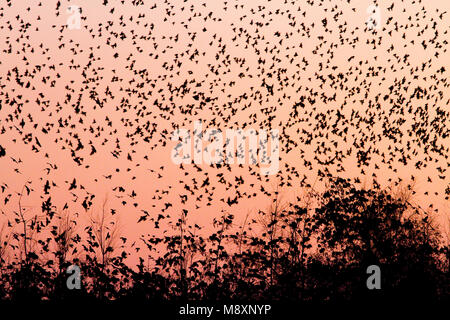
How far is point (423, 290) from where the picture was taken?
1358 inches

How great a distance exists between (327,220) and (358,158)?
12241 mm

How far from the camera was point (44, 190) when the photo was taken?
2886cm

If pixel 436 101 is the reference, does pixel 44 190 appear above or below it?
below

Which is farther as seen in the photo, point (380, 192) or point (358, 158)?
point (380, 192)
